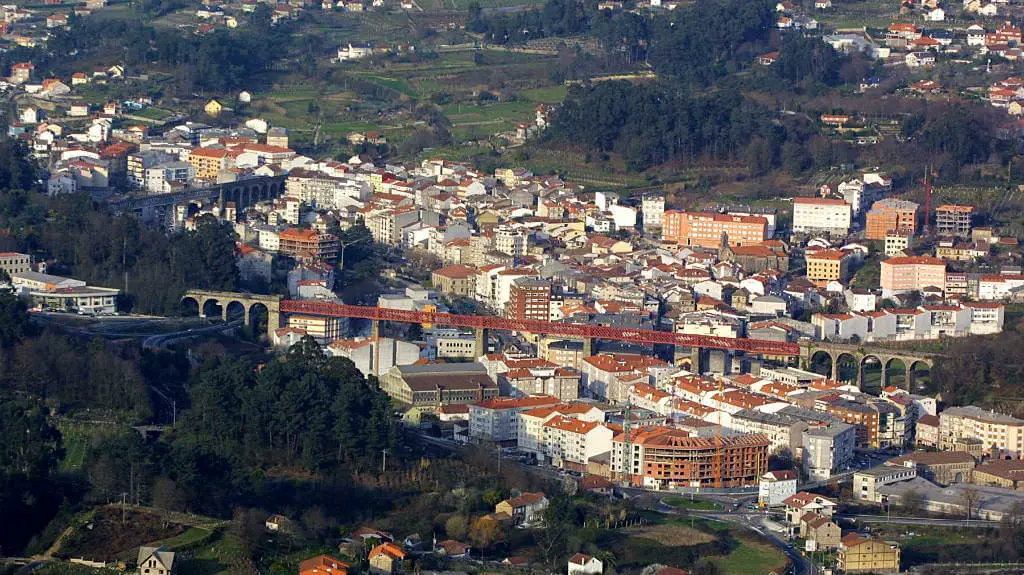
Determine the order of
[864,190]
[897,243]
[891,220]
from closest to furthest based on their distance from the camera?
1. [897,243]
2. [891,220]
3. [864,190]

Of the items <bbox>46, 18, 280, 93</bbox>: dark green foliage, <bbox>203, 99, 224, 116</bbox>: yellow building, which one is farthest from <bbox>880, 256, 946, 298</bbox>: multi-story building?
<bbox>46, 18, 280, 93</bbox>: dark green foliage

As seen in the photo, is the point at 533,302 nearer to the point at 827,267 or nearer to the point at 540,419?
the point at 827,267

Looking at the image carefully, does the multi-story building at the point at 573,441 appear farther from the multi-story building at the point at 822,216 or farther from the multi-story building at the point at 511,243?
the multi-story building at the point at 822,216

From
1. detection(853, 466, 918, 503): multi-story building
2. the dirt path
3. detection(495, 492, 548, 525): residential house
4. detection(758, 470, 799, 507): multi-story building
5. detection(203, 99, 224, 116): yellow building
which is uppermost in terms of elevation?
the dirt path

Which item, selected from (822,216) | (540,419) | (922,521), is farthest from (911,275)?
(922,521)

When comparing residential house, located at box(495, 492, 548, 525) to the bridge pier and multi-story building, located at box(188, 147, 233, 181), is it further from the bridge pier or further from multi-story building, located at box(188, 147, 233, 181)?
multi-story building, located at box(188, 147, 233, 181)

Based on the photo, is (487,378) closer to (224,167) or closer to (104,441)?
(104,441)

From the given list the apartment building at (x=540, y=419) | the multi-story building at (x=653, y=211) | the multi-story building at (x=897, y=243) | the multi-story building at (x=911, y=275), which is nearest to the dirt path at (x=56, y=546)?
the apartment building at (x=540, y=419)
